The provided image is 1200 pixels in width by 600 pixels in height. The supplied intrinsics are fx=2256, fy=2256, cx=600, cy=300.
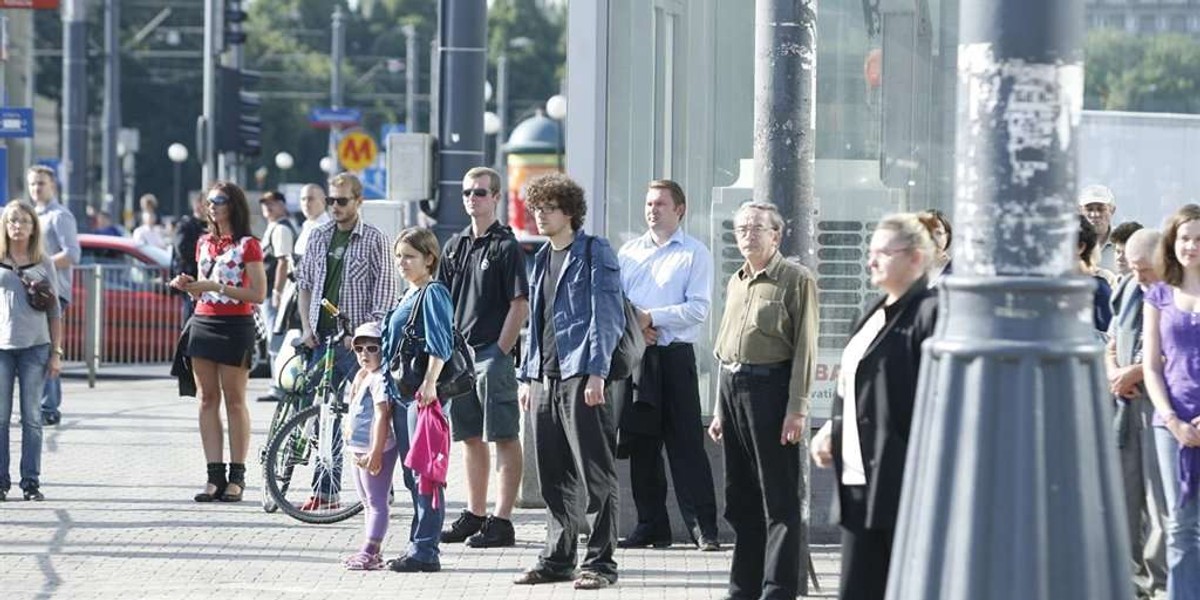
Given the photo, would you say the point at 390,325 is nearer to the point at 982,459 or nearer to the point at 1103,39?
the point at 982,459

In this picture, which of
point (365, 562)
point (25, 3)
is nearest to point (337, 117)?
point (25, 3)

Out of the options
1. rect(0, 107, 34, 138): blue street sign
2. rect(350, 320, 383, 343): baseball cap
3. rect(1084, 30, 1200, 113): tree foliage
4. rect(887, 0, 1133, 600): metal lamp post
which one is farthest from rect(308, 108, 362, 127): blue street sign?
rect(887, 0, 1133, 600): metal lamp post

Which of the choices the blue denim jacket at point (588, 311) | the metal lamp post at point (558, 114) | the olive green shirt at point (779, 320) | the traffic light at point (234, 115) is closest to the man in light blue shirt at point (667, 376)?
the blue denim jacket at point (588, 311)

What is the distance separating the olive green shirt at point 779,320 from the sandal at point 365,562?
84.8 inches

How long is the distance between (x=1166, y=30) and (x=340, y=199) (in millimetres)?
6599

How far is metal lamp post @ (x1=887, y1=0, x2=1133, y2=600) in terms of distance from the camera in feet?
17.1

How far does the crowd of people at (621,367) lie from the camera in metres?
6.75

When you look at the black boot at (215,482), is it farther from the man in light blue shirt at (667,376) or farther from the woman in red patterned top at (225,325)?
the man in light blue shirt at (667,376)

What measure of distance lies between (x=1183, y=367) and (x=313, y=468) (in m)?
4.83

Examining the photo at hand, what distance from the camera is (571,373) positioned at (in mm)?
9117

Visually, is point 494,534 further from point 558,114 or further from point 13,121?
point 558,114

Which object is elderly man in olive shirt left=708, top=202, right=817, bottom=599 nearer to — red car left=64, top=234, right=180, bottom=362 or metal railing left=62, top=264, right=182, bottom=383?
metal railing left=62, top=264, right=182, bottom=383

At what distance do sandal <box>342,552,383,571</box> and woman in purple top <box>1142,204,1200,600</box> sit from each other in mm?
3468

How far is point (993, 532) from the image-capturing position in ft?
17.2
